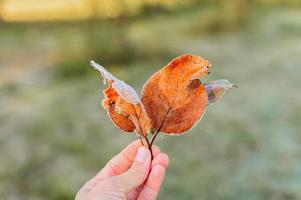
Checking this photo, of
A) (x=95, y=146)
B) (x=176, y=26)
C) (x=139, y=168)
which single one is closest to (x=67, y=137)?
(x=95, y=146)

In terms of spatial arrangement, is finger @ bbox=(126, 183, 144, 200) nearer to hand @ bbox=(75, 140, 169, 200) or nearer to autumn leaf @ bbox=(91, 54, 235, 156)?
Result: hand @ bbox=(75, 140, 169, 200)

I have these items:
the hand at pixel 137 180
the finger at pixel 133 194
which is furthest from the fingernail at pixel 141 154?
the finger at pixel 133 194

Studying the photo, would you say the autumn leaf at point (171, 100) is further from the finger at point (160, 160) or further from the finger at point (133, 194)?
the finger at point (133, 194)

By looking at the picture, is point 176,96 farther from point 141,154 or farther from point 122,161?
point 122,161

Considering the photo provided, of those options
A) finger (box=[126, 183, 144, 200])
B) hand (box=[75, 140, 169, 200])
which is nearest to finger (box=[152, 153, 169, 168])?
hand (box=[75, 140, 169, 200])

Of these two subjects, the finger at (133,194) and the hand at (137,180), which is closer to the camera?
the hand at (137,180)

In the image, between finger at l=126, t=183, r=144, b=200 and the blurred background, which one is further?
the blurred background

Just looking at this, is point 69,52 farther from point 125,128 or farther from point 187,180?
point 125,128
